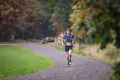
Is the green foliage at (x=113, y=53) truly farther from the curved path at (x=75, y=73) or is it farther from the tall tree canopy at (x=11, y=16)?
the tall tree canopy at (x=11, y=16)

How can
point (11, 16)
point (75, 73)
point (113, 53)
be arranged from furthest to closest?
point (11, 16) < point (113, 53) < point (75, 73)

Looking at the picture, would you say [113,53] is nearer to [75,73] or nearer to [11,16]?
[75,73]

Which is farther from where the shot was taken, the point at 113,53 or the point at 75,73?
the point at 113,53

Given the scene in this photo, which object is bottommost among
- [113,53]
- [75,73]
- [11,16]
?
[75,73]

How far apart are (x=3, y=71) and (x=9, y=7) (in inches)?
1343

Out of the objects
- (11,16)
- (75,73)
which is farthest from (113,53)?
(11,16)

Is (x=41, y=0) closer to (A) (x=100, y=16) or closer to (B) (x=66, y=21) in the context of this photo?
(B) (x=66, y=21)

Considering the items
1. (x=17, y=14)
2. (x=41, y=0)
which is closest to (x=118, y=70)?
(x=17, y=14)

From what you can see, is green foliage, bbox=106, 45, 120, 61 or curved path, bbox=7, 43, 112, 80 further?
green foliage, bbox=106, 45, 120, 61

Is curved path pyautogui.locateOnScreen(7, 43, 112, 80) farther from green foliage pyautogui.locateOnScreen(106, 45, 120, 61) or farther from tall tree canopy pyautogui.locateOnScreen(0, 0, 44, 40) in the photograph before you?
tall tree canopy pyautogui.locateOnScreen(0, 0, 44, 40)

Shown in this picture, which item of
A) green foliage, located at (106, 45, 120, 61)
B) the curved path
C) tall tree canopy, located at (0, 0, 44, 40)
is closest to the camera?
the curved path

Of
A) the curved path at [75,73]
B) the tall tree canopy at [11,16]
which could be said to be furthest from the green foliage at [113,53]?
the tall tree canopy at [11,16]

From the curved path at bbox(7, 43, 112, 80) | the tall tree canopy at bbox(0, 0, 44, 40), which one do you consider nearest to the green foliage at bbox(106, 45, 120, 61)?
the curved path at bbox(7, 43, 112, 80)

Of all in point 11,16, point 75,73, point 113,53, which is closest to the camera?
point 75,73
